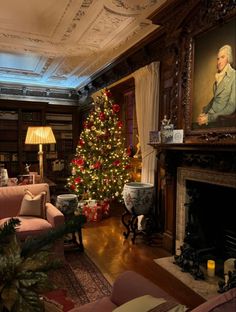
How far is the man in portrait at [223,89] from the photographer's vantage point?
2.50 metres

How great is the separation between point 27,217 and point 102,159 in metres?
2.11

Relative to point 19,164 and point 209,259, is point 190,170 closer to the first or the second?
point 209,259

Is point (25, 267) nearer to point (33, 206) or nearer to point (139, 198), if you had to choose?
point (33, 206)

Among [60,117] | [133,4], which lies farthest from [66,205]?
[60,117]

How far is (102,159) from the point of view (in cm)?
497

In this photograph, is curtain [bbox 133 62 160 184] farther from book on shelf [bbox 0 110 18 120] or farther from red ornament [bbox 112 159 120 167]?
book on shelf [bbox 0 110 18 120]

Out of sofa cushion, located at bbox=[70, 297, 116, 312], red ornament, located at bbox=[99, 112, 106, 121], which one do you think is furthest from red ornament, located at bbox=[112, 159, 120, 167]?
sofa cushion, located at bbox=[70, 297, 116, 312]

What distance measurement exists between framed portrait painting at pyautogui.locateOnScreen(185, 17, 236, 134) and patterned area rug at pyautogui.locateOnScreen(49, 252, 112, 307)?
1.79m

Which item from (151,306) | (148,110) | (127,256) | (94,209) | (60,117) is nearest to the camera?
(151,306)

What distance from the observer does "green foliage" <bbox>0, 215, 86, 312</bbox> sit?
2.62 ft

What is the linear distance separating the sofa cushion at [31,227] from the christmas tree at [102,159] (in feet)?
6.37

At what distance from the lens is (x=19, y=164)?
6.75 metres

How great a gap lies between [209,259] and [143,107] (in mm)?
2270

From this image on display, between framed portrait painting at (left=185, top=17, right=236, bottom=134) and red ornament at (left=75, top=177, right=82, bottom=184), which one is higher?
framed portrait painting at (left=185, top=17, right=236, bottom=134)
